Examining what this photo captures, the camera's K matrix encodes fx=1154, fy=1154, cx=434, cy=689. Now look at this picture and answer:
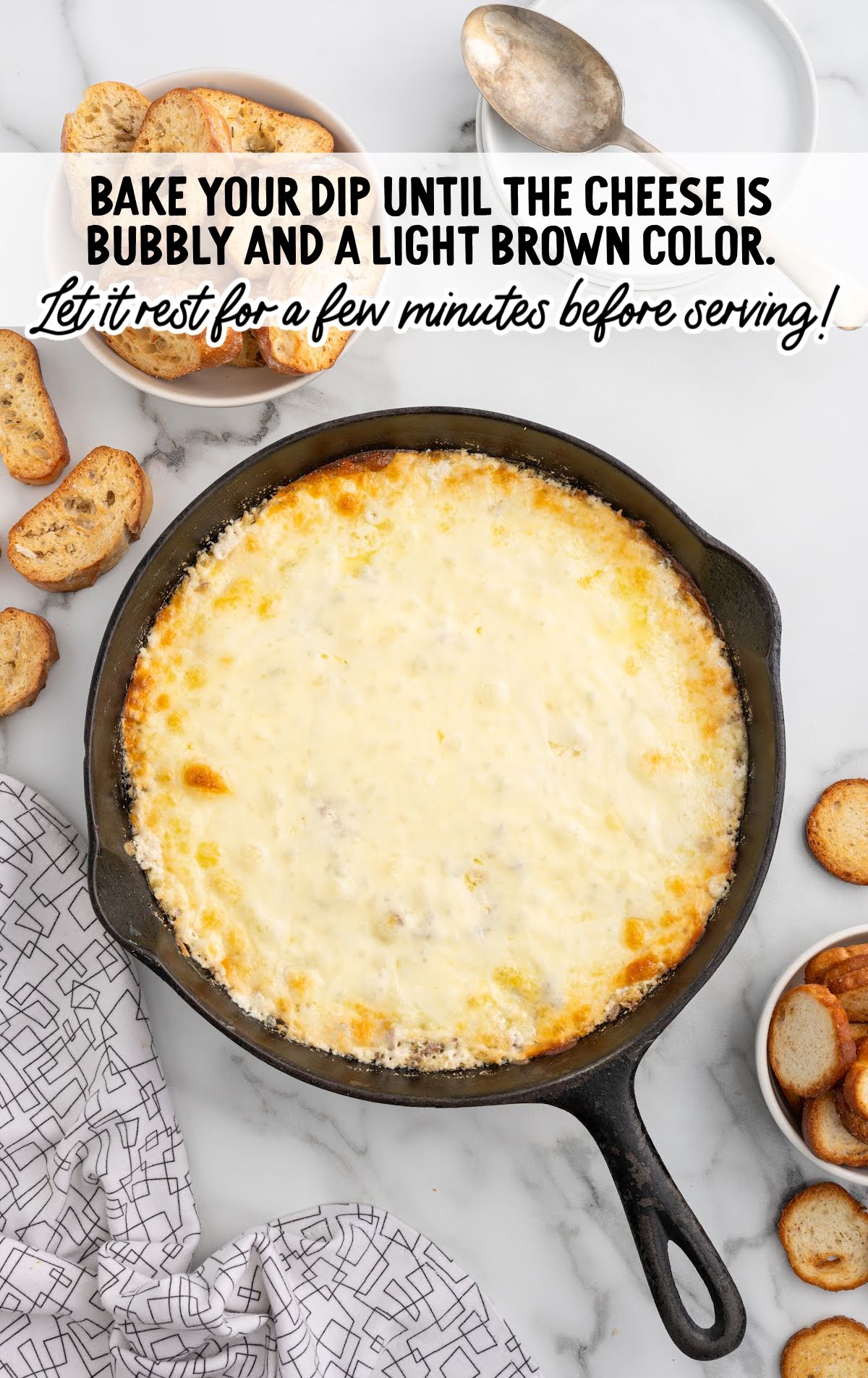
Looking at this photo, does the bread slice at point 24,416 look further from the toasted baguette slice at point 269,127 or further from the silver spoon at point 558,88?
the silver spoon at point 558,88

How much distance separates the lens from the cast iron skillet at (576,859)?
8.00 ft

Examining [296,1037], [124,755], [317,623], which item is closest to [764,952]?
[296,1037]

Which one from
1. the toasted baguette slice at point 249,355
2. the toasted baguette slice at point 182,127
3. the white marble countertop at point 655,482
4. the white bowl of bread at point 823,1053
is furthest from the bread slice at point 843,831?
the toasted baguette slice at point 182,127

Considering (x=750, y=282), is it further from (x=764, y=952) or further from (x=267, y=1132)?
(x=267, y=1132)

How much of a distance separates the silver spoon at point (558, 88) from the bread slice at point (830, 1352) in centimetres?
249

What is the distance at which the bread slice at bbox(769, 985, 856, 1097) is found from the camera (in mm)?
2621

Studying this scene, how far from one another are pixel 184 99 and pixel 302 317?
54 centimetres

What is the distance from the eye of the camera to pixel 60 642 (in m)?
2.98

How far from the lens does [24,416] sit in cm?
291

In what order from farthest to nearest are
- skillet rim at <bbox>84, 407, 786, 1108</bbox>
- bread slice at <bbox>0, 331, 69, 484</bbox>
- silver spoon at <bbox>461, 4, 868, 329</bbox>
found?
bread slice at <bbox>0, 331, 69, 484</bbox> → silver spoon at <bbox>461, 4, 868, 329</bbox> → skillet rim at <bbox>84, 407, 786, 1108</bbox>

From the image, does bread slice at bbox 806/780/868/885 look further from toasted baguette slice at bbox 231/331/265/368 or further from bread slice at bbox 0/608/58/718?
bread slice at bbox 0/608/58/718

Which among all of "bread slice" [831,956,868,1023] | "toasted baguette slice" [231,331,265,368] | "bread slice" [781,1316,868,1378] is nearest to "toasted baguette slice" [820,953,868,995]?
"bread slice" [831,956,868,1023]

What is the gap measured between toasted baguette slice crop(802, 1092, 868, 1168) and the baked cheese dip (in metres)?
0.54

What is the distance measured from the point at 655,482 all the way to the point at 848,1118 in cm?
161
